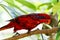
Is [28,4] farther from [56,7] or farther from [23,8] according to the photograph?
[56,7]

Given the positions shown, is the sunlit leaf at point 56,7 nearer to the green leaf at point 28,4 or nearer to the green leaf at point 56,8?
the green leaf at point 56,8

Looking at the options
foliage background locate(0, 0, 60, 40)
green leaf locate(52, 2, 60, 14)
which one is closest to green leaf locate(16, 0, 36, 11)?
foliage background locate(0, 0, 60, 40)

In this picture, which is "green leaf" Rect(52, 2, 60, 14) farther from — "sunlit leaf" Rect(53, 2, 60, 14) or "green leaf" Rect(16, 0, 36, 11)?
"green leaf" Rect(16, 0, 36, 11)

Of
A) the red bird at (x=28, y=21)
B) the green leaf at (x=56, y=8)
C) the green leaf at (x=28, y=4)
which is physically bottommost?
the red bird at (x=28, y=21)

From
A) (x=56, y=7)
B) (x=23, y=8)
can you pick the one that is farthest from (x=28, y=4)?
(x=56, y=7)

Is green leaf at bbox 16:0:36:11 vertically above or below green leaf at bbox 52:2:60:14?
above

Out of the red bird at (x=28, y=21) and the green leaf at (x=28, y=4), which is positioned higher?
the green leaf at (x=28, y=4)

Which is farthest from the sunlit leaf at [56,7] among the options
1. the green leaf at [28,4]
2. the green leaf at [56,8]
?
the green leaf at [28,4]

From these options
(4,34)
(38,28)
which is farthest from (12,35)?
(38,28)
